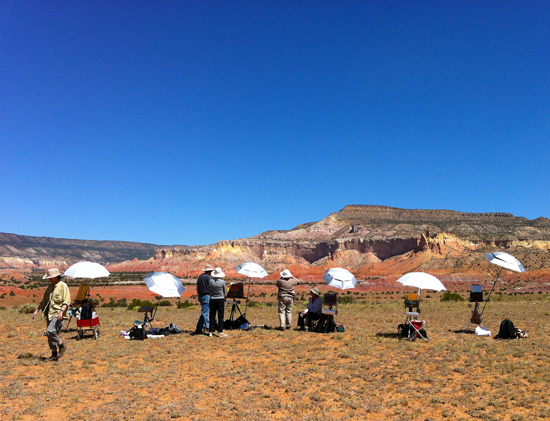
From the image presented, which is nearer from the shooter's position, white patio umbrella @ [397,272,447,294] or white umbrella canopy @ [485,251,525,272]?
white umbrella canopy @ [485,251,525,272]

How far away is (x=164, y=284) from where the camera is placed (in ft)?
42.7

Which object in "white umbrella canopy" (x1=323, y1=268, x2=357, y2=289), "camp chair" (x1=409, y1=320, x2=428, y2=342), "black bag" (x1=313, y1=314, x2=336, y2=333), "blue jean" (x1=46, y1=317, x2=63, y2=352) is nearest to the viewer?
"blue jean" (x1=46, y1=317, x2=63, y2=352)

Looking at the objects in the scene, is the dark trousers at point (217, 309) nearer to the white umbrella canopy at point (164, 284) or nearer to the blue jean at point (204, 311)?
the blue jean at point (204, 311)

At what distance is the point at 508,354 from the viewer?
1014 centimetres

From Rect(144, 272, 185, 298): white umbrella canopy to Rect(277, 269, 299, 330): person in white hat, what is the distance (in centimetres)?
331

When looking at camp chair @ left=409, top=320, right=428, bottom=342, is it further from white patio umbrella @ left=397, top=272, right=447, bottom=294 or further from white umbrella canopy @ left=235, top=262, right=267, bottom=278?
white umbrella canopy @ left=235, top=262, right=267, bottom=278

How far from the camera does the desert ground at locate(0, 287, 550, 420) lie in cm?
666

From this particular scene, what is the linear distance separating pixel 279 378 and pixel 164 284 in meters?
5.93

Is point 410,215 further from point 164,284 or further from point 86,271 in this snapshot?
point 86,271

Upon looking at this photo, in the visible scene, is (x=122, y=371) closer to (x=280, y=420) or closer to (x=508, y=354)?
(x=280, y=420)

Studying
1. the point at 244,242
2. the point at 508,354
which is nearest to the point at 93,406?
the point at 508,354

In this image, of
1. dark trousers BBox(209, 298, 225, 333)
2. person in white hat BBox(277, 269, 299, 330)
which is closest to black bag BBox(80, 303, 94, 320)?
dark trousers BBox(209, 298, 225, 333)

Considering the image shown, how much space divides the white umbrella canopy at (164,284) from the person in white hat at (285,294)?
3.31 m

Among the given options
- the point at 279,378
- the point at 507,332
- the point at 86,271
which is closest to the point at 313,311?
the point at 279,378
